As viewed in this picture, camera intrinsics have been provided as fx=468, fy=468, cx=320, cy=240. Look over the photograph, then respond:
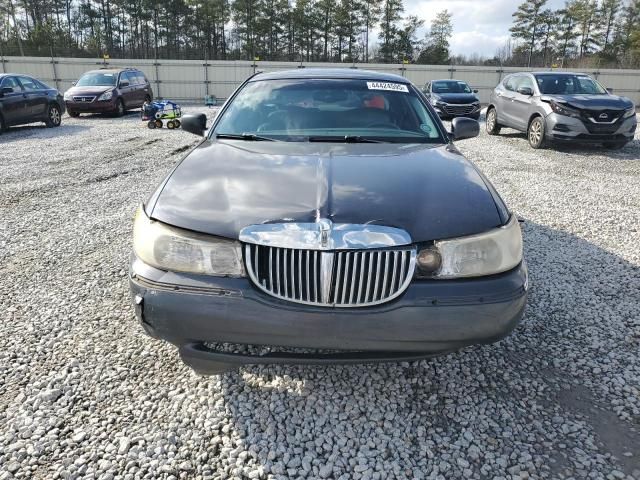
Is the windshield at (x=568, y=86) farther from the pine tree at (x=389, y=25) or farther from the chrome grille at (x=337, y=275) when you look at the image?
the pine tree at (x=389, y=25)

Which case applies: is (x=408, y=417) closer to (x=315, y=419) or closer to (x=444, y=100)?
(x=315, y=419)

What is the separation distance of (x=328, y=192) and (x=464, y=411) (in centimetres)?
125

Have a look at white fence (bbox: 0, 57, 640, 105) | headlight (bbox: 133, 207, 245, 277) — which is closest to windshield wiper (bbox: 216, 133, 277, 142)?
headlight (bbox: 133, 207, 245, 277)

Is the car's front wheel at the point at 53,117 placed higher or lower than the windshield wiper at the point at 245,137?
lower

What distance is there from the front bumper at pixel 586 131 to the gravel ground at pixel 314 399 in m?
6.29

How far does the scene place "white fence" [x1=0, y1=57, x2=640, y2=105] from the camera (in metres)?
25.1

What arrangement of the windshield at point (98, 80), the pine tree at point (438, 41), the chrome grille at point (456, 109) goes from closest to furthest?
the chrome grille at point (456, 109), the windshield at point (98, 80), the pine tree at point (438, 41)

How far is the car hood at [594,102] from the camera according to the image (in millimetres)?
9289

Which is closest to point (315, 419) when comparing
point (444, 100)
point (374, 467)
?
point (374, 467)

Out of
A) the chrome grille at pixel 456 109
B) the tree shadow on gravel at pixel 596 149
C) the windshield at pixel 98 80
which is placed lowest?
the tree shadow on gravel at pixel 596 149

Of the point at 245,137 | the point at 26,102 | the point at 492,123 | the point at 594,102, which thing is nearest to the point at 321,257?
the point at 245,137

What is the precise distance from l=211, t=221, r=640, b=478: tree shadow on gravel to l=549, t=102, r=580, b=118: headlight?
761 centimetres

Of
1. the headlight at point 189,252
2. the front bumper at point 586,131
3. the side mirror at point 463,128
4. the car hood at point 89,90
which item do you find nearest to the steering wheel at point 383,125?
the side mirror at point 463,128

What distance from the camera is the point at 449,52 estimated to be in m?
50.8
